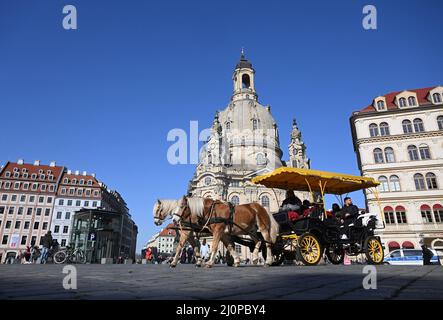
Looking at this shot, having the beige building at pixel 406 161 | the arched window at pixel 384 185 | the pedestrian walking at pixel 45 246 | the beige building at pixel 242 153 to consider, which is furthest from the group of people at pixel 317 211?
the beige building at pixel 242 153

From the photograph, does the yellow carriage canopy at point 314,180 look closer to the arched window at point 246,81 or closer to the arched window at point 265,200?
the arched window at point 265,200

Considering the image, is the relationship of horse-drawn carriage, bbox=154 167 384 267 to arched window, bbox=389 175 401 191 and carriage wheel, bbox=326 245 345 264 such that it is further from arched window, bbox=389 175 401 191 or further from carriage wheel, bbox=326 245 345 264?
arched window, bbox=389 175 401 191

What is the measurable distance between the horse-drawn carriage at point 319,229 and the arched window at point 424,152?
95.0 feet

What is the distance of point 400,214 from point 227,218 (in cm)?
3208

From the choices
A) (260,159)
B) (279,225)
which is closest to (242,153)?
(260,159)

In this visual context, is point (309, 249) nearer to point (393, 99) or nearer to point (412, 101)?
point (412, 101)

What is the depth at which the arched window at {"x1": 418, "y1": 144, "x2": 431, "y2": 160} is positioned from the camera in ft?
115

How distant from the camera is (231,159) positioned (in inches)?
3049

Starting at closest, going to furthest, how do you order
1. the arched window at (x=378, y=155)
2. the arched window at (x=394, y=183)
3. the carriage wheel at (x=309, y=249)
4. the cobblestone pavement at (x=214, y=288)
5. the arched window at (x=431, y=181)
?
the cobblestone pavement at (x=214, y=288), the carriage wheel at (x=309, y=249), the arched window at (x=431, y=181), the arched window at (x=394, y=183), the arched window at (x=378, y=155)

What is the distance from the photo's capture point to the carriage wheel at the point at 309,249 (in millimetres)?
9883

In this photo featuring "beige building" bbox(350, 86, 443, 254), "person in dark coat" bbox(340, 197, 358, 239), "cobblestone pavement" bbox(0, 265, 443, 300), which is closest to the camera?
"cobblestone pavement" bbox(0, 265, 443, 300)

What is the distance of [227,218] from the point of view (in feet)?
32.6

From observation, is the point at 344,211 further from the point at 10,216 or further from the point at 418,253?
the point at 10,216

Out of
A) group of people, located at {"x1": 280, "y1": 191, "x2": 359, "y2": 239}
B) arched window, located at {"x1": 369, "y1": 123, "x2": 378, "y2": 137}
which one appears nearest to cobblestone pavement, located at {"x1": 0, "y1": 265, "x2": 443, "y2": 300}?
group of people, located at {"x1": 280, "y1": 191, "x2": 359, "y2": 239}
